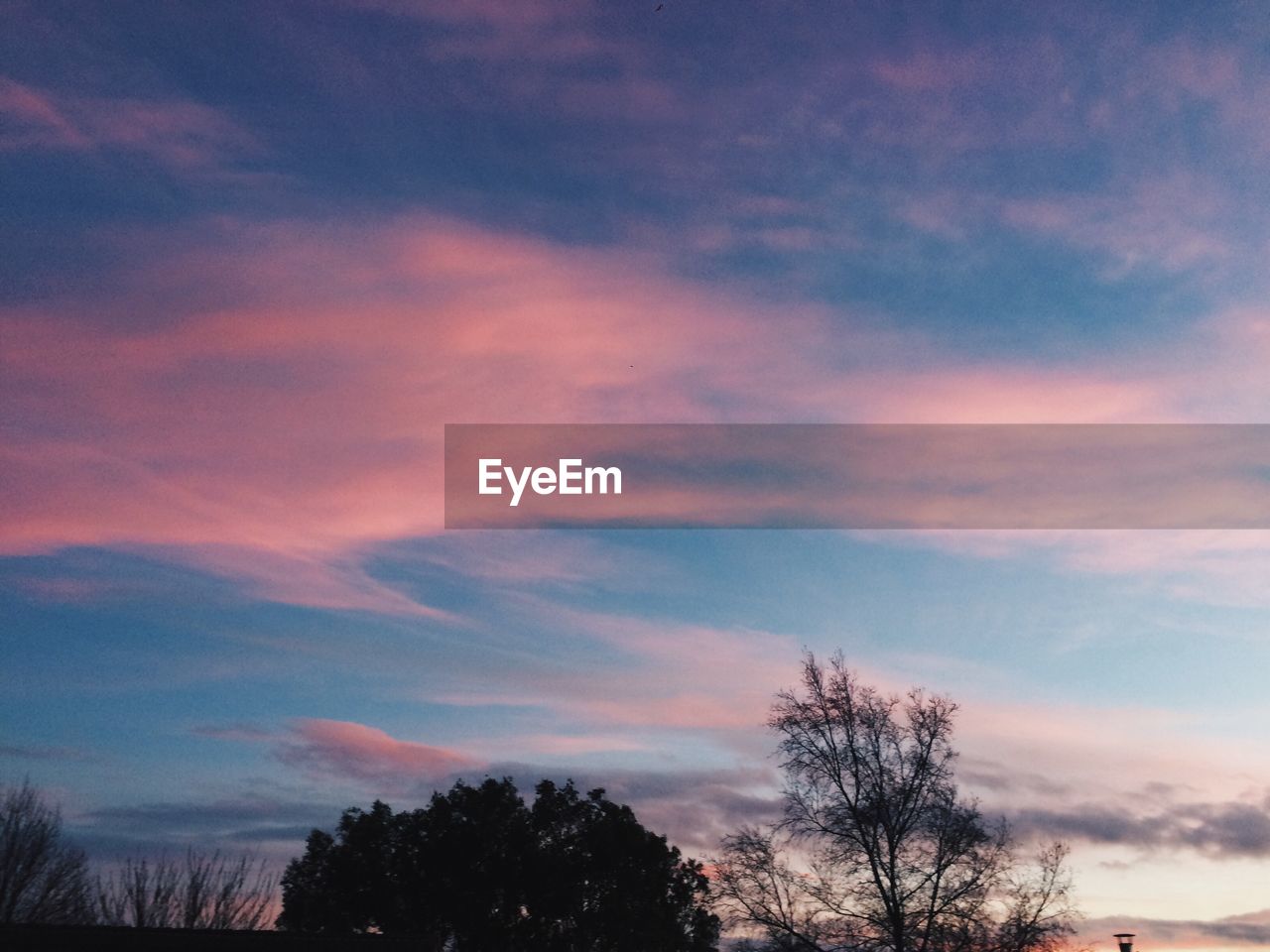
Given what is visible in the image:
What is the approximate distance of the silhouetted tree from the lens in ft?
200

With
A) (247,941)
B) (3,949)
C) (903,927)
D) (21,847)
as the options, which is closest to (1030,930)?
(903,927)

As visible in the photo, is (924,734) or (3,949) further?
(924,734)

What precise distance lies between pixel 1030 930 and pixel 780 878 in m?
6.93

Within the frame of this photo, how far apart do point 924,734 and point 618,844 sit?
101 feet

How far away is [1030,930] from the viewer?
32.8 m

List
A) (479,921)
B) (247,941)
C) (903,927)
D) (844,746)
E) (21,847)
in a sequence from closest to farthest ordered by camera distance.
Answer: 1. (247,941)
2. (903,927)
3. (844,746)
4. (479,921)
5. (21,847)

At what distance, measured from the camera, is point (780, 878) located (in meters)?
35.1

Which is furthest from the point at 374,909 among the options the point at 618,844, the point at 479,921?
the point at 618,844

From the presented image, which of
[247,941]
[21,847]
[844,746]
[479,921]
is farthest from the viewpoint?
[21,847]

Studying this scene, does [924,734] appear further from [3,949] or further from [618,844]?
[618,844]

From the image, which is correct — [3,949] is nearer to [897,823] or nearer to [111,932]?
[111,932]

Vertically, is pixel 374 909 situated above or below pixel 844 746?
below

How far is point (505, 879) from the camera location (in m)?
62.8

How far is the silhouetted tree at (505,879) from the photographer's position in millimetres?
60906
